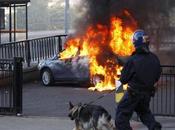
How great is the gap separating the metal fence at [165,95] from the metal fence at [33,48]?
5894 millimetres

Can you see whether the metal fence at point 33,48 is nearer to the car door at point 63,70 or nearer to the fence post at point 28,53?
the fence post at point 28,53

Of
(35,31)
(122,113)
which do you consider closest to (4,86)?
(122,113)

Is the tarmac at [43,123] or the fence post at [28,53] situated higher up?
the fence post at [28,53]

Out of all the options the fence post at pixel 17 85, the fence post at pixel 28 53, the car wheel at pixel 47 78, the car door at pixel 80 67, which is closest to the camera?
the fence post at pixel 17 85

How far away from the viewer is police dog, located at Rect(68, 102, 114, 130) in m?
9.23

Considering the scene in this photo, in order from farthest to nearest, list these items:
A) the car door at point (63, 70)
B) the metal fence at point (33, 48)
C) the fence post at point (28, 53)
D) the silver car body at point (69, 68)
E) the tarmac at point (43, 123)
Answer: the fence post at point (28, 53)
the metal fence at point (33, 48)
the car door at point (63, 70)
the silver car body at point (69, 68)
the tarmac at point (43, 123)

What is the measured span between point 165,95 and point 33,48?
7.11m

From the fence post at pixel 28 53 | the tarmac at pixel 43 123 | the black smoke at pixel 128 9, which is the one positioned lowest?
the tarmac at pixel 43 123

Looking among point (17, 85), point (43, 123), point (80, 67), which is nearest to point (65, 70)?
point (80, 67)

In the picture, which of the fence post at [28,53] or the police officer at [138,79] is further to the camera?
the fence post at [28,53]

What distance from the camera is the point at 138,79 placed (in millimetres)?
9250

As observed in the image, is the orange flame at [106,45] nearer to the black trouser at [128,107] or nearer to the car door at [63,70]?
the car door at [63,70]

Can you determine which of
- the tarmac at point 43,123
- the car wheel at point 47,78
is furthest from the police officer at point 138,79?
the car wheel at point 47,78

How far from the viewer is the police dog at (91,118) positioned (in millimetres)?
9227
